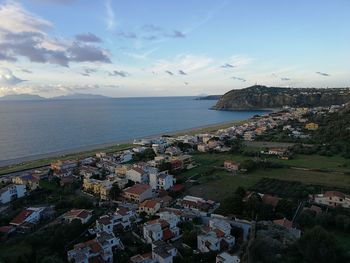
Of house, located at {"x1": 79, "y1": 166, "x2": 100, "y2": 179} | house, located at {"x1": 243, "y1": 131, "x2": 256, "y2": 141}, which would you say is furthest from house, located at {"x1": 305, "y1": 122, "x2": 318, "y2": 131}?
house, located at {"x1": 79, "y1": 166, "x2": 100, "y2": 179}

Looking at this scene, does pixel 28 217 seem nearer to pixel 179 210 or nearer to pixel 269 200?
pixel 179 210

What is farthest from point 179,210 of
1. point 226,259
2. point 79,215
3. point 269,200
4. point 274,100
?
point 274,100

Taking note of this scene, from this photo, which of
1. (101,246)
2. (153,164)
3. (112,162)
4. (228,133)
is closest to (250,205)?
(101,246)

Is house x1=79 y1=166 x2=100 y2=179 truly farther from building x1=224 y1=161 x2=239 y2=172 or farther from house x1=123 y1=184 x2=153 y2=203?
building x1=224 y1=161 x2=239 y2=172

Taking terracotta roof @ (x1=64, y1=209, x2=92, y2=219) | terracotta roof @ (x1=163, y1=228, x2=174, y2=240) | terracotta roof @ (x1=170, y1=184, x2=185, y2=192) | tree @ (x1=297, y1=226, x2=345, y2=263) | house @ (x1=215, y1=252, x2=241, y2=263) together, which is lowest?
terracotta roof @ (x1=170, y1=184, x2=185, y2=192)

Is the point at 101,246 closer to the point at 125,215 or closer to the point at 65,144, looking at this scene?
the point at 125,215
